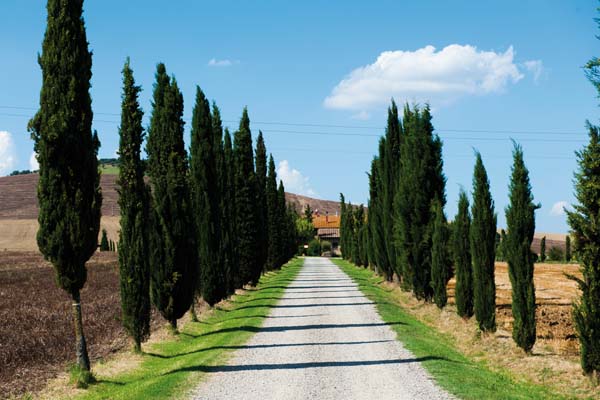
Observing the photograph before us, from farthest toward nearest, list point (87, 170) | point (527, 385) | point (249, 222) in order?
point (249, 222) → point (87, 170) → point (527, 385)

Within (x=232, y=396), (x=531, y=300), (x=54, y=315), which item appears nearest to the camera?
(x=232, y=396)

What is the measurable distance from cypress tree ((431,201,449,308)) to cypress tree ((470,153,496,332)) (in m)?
6.02

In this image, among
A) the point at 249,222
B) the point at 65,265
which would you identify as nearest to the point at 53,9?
the point at 65,265

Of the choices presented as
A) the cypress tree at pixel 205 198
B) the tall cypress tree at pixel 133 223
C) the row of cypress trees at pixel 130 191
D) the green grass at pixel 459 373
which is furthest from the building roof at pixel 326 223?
the tall cypress tree at pixel 133 223

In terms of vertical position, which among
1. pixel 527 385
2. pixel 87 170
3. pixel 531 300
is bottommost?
pixel 527 385

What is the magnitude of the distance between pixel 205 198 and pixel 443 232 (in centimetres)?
964

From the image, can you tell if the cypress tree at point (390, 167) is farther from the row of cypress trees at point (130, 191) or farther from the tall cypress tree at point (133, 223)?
the tall cypress tree at point (133, 223)

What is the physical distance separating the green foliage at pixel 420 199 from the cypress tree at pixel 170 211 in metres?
11.2

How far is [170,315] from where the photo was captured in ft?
62.7

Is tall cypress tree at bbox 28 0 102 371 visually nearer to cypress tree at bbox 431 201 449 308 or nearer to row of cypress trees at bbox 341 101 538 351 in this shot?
row of cypress trees at bbox 341 101 538 351

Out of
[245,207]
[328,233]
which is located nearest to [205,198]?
[245,207]

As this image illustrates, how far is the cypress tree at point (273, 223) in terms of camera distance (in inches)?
2185

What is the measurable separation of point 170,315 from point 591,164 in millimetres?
12566

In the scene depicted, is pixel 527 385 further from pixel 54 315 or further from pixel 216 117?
pixel 216 117
